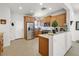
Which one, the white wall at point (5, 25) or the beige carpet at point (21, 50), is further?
the white wall at point (5, 25)

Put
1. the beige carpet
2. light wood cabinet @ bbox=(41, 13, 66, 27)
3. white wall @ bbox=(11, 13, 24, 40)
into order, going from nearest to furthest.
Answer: the beige carpet, light wood cabinet @ bbox=(41, 13, 66, 27), white wall @ bbox=(11, 13, 24, 40)

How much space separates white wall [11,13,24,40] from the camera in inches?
306

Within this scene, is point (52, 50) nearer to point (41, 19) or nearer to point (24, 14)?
point (41, 19)

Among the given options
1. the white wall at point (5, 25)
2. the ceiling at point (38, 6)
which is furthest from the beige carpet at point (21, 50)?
the ceiling at point (38, 6)

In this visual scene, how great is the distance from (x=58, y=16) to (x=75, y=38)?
2247 millimetres

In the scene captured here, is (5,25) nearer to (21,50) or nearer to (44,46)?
(21,50)

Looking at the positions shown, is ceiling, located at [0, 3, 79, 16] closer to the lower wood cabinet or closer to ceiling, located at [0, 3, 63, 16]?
ceiling, located at [0, 3, 63, 16]

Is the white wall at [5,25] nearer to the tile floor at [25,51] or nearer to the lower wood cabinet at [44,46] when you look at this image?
the tile floor at [25,51]

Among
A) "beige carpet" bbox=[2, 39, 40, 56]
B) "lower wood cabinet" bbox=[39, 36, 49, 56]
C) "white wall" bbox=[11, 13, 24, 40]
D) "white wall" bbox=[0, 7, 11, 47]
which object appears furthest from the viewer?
"white wall" bbox=[11, 13, 24, 40]

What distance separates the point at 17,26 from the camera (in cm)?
816

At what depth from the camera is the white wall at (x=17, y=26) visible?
7781 mm

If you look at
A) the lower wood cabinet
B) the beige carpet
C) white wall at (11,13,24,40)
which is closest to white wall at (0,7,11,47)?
the beige carpet

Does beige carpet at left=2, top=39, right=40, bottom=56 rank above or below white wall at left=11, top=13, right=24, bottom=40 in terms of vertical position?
below

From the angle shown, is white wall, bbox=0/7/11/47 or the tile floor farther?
white wall, bbox=0/7/11/47
